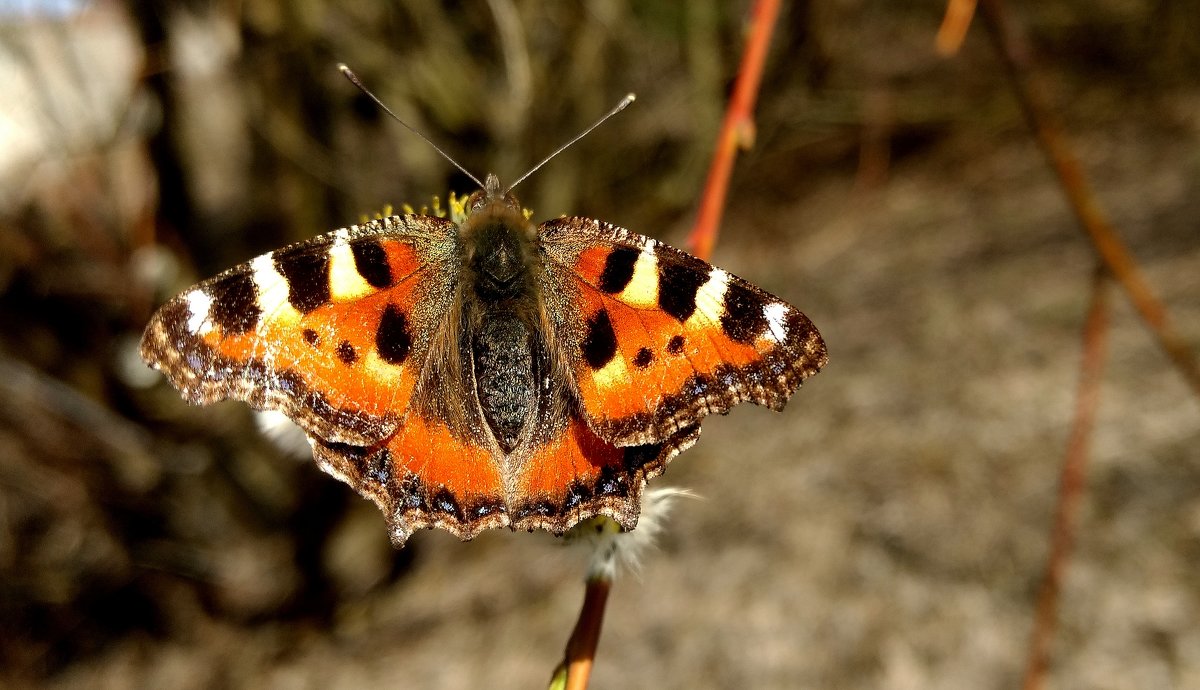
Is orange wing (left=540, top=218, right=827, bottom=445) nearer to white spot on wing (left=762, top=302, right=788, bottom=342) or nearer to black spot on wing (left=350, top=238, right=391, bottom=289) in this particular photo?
white spot on wing (left=762, top=302, right=788, bottom=342)

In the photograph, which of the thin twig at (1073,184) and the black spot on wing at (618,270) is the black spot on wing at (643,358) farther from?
the thin twig at (1073,184)

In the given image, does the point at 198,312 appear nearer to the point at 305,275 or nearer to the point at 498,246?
the point at 305,275

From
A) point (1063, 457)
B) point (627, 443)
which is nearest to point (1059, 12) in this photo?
point (1063, 457)

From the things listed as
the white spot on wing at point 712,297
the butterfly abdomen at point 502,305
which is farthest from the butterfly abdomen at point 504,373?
the white spot on wing at point 712,297

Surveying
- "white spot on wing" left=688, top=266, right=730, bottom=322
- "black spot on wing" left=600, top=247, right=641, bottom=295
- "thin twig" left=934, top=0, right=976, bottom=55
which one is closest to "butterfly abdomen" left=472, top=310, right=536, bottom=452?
"black spot on wing" left=600, top=247, right=641, bottom=295

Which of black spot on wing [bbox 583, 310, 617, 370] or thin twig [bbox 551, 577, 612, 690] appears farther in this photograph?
black spot on wing [bbox 583, 310, 617, 370]

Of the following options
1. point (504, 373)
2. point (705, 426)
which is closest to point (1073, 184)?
point (504, 373)

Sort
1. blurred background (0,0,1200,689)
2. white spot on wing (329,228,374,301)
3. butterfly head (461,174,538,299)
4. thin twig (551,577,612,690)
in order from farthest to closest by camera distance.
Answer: blurred background (0,0,1200,689)
butterfly head (461,174,538,299)
white spot on wing (329,228,374,301)
thin twig (551,577,612,690)
